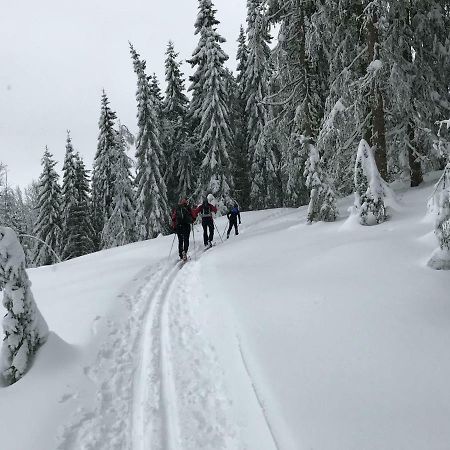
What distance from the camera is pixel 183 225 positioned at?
549 inches

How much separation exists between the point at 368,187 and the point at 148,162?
72.8 ft

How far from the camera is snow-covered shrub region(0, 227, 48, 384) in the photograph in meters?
5.49

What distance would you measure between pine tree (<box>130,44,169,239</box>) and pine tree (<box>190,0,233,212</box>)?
3.94 metres

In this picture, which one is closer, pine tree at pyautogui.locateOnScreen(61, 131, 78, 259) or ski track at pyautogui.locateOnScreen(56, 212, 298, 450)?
ski track at pyautogui.locateOnScreen(56, 212, 298, 450)

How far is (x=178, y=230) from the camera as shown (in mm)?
13781

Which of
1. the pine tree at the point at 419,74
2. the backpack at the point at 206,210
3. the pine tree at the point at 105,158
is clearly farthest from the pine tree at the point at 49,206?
the pine tree at the point at 419,74

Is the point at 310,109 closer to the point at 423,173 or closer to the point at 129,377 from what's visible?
the point at 423,173

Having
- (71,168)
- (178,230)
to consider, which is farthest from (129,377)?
(71,168)

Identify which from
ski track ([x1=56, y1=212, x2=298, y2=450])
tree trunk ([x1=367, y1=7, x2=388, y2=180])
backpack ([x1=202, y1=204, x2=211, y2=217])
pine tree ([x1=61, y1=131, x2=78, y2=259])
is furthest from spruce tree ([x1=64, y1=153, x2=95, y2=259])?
ski track ([x1=56, y1=212, x2=298, y2=450])

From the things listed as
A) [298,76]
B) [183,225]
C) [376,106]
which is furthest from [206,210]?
[376,106]

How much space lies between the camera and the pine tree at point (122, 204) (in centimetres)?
3441

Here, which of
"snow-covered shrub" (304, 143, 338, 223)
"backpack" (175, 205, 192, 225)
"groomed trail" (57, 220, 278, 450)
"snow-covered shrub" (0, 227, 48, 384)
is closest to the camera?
"groomed trail" (57, 220, 278, 450)

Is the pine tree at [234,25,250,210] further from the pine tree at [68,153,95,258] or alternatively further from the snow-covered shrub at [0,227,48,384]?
the snow-covered shrub at [0,227,48,384]

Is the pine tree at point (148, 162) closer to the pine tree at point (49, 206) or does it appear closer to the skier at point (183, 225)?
the pine tree at point (49, 206)
